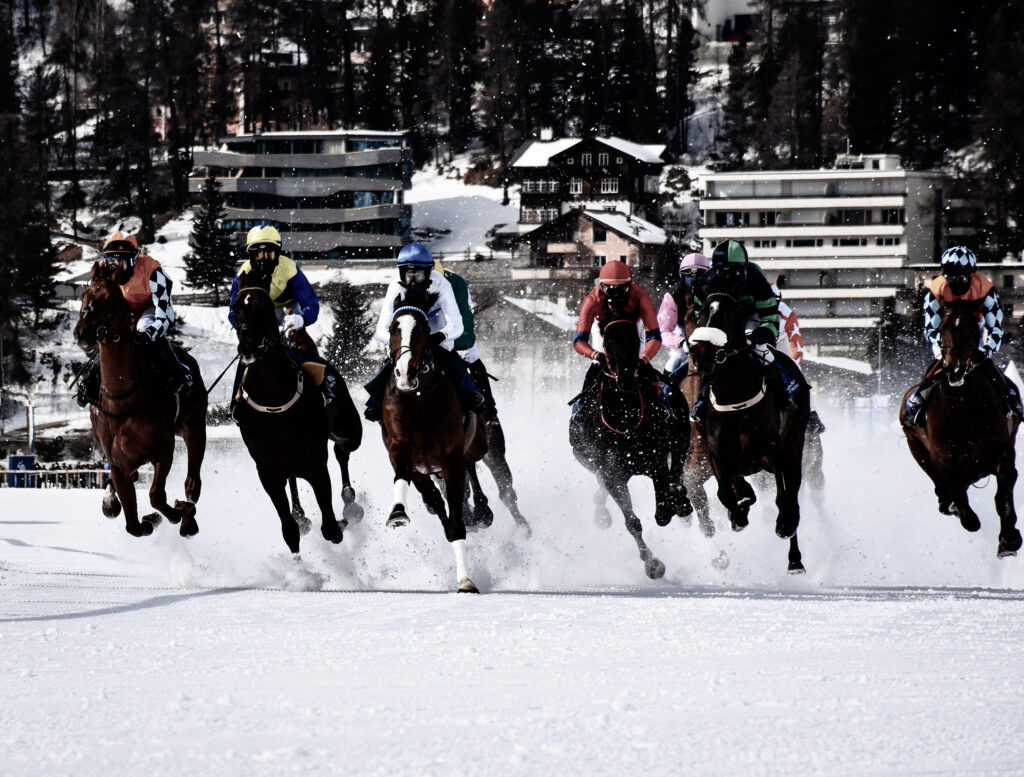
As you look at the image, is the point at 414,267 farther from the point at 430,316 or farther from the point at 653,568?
the point at 653,568

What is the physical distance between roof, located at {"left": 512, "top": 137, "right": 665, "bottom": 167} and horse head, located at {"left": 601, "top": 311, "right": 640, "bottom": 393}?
89622mm

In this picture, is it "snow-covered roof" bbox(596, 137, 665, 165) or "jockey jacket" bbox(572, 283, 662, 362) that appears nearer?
"jockey jacket" bbox(572, 283, 662, 362)

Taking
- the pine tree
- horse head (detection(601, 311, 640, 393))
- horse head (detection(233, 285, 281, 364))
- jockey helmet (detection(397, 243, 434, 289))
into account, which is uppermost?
jockey helmet (detection(397, 243, 434, 289))

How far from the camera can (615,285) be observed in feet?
43.1

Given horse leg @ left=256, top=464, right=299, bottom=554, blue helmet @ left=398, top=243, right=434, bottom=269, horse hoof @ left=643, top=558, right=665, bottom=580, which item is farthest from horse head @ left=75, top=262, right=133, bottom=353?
horse hoof @ left=643, top=558, right=665, bottom=580

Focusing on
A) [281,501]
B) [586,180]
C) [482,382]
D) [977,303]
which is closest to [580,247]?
[586,180]

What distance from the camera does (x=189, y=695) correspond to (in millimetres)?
7465

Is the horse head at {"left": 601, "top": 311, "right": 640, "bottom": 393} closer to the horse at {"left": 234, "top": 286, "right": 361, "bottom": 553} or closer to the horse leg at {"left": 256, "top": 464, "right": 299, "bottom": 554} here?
the horse at {"left": 234, "top": 286, "right": 361, "bottom": 553}

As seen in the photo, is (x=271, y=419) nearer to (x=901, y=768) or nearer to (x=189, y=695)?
(x=189, y=695)

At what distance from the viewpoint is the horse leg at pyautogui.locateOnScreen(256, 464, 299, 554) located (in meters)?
12.5

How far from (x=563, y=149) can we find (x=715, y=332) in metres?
91.5

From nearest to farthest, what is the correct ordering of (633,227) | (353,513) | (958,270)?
(958,270), (353,513), (633,227)

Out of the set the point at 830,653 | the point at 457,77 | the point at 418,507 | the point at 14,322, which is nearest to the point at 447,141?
→ the point at 457,77

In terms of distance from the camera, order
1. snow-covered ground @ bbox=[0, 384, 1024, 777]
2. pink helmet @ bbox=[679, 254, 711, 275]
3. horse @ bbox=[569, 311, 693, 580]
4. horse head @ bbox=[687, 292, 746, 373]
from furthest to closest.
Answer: pink helmet @ bbox=[679, 254, 711, 275]
horse @ bbox=[569, 311, 693, 580]
horse head @ bbox=[687, 292, 746, 373]
snow-covered ground @ bbox=[0, 384, 1024, 777]
